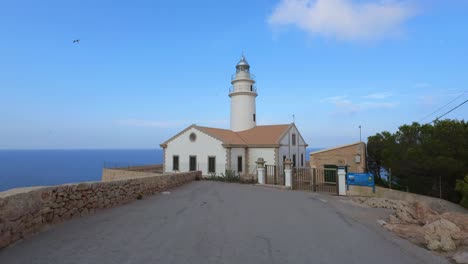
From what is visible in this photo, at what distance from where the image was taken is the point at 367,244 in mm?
5891

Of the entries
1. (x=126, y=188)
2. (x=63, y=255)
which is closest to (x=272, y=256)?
(x=63, y=255)

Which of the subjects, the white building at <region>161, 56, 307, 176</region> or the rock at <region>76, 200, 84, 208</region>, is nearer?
the rock at <region>76, 200, 84, 208</region>

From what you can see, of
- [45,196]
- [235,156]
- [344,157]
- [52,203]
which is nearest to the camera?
[45,196]

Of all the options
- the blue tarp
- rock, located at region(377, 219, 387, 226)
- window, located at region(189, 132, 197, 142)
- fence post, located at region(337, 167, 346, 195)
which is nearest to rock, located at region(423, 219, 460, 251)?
rock, located at region(377, 219, 387, 226)

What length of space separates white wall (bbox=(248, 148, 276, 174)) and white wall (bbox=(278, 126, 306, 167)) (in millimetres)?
804

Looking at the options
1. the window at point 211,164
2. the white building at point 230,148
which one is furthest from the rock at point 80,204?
the window at point 211,164

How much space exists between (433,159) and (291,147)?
12.9m

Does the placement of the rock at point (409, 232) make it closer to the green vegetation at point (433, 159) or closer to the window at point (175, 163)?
the green vegetation at point (433, 159)

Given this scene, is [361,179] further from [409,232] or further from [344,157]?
[409,232]

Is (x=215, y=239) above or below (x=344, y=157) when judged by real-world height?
below

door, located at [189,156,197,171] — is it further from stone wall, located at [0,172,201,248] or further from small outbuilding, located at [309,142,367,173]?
stone wall, located at [0,172,201,248]

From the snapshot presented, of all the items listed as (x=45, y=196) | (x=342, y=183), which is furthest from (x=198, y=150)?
(x=45, y=196)

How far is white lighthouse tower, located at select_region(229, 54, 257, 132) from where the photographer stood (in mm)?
29594

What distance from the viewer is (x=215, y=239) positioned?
5941 mm
